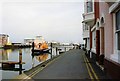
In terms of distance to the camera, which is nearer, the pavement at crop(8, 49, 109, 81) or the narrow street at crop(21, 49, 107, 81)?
the pavement at crop(8, 49, 109, 81)

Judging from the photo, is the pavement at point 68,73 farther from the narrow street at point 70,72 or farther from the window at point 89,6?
the window at point 89,6

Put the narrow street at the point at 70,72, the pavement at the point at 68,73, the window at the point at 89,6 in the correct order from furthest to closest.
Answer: the window at the point at 89,6 → the narrow street at the point at 70,72 → the pavement at the point at 68,73

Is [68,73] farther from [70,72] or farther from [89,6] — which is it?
[89,6]

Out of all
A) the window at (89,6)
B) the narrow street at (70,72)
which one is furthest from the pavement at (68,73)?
the window at (89,6)

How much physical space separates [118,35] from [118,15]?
98 cm

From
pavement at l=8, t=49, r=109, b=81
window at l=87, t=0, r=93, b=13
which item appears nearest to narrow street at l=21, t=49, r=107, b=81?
pavement at l=8, t=49, r=109, b=81

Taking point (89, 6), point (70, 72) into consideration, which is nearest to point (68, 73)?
point (70, 72)

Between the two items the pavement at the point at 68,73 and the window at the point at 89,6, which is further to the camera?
the window at the point at 89,6

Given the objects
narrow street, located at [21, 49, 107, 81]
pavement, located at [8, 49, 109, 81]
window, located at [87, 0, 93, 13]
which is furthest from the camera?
window, located at [87, 0, 93, 13]

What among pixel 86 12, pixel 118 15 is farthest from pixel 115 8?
pixel 86 12

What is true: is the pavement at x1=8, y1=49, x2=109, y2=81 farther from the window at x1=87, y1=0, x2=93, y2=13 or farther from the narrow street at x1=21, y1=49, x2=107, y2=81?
the window at x1=87, y1=0, x2=93, y2=13

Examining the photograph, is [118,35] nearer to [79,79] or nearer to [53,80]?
[79,79]

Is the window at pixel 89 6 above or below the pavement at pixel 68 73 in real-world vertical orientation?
above

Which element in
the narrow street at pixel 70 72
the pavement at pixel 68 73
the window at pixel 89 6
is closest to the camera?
the pavement at pixel 68 73
